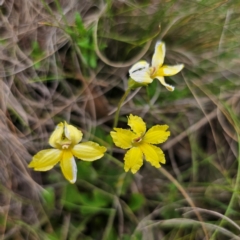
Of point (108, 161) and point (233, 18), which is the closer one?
point (108, 161)

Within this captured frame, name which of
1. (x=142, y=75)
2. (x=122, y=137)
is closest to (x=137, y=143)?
(x=122, y=137)

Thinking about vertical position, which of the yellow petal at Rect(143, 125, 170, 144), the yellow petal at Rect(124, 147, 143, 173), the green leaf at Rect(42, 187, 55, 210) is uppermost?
the yellow petal at Rect(143, 125, 170, 144)

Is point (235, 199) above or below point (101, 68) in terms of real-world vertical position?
below

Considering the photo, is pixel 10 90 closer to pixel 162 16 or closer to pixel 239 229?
pixel 162 16

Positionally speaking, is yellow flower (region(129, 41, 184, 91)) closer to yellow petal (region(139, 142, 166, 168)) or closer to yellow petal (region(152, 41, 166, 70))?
yellow petal (region(152, 41, 166, 70))

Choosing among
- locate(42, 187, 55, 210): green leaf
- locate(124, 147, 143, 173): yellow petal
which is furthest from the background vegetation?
locate(124, 147, 143, 173): yellow petal

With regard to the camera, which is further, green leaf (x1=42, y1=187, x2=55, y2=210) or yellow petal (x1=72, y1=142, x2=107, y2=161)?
green leaf (x1=42, y1=187, x2=55, y2=210)

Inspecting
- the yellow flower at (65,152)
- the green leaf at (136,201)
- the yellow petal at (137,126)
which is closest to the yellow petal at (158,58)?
the yellow petal at (137,126)

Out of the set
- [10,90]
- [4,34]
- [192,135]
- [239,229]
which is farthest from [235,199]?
[4,34]
